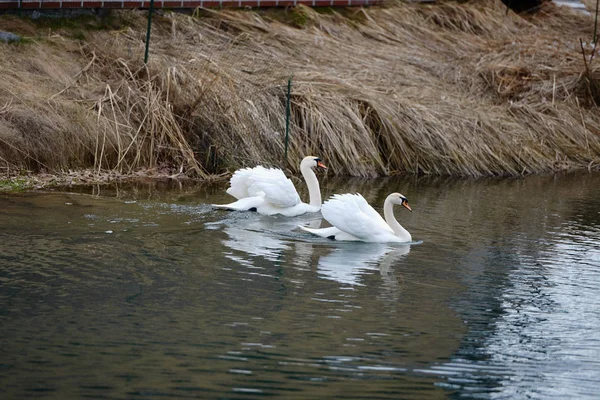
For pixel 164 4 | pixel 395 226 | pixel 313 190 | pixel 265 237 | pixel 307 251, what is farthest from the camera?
pixel 164 4

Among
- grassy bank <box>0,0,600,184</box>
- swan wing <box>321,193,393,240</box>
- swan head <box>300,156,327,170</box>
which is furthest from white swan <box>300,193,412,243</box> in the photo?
grassy bank <box>0,0,600,184</box>

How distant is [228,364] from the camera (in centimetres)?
616

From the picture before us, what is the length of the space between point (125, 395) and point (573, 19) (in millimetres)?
24277

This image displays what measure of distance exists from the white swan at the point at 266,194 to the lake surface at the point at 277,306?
6.7 inches

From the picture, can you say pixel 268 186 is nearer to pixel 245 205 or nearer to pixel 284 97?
pixel 245 205

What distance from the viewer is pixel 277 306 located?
296 inches

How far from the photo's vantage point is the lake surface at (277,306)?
6012 mm

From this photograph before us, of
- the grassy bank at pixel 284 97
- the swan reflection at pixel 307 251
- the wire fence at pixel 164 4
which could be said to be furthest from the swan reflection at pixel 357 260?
the wire fence at pixel 164 4

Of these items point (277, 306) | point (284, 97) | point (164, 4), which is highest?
point (164, 4)

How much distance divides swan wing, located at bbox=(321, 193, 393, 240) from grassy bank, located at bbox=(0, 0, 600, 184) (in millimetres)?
4556

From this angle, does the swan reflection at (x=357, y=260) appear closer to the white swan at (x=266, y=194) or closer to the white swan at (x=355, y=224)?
the white swan at (x=355, y=224)

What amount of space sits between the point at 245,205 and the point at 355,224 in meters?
1.76

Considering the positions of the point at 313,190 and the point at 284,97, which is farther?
the point at 284,97

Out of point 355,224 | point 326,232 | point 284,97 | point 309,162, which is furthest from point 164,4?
point 355,224
